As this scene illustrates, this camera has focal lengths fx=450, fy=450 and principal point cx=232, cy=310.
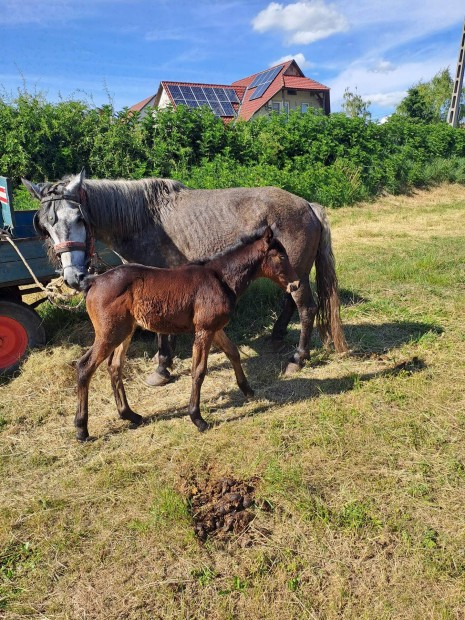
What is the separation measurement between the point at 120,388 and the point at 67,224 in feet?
4.97

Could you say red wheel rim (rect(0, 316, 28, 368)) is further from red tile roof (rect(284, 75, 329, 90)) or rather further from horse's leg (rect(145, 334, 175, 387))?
red tile roof (rect(284, 75, 329, 90))

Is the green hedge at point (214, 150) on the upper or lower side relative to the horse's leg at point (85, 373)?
upper

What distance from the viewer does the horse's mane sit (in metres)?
4.42

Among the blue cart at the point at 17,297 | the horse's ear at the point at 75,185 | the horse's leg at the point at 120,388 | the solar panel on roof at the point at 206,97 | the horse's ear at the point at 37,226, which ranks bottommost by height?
the horse's leg at the point at 120,388

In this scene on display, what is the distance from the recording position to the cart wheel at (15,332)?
468cm

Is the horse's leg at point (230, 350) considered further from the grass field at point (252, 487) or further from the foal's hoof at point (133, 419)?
the foal's hoof at point (133, 419)

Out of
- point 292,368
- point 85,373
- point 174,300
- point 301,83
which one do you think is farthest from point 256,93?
point 85,373

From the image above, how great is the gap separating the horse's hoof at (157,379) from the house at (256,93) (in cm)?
2151

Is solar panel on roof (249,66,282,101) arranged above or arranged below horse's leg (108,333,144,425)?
above

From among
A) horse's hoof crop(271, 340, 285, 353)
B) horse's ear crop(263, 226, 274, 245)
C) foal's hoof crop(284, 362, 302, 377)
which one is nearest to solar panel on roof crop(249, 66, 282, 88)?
horse's hoof crop(271, 340, 285, 353)

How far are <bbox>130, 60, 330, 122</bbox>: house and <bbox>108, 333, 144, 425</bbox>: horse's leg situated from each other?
72.4 feet

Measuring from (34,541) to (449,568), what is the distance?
2.36 metres

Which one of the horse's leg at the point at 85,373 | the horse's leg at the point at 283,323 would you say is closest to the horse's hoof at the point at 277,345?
the horse's leg at the point at 283,323

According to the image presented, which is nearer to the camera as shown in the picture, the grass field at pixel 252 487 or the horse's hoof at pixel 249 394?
the grass field at pixel 252 487
